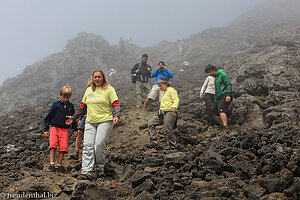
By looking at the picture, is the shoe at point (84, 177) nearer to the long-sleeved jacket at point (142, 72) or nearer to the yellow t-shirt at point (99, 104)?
the yellow t-shirt at point (99, 104)

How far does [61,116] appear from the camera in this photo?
6.91 metres

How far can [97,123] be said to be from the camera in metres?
6.29

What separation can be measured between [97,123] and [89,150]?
0.80 meters

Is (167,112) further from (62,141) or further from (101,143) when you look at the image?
(62,141)

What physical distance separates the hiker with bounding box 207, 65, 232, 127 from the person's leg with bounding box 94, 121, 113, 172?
5.55 meters

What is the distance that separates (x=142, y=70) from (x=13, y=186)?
978 centimetres

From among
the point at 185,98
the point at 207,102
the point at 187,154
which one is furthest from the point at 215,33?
the point at 187,154

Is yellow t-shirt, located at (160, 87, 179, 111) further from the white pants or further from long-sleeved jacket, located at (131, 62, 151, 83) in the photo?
long-sleeved jacket, located at (131, 62, 151, 83)

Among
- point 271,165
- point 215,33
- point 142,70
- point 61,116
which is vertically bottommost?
point 271,165

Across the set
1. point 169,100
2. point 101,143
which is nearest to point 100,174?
point 101,143

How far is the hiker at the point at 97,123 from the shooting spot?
5.89 m

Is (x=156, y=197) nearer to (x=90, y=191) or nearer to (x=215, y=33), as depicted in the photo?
(x=90, y=191)

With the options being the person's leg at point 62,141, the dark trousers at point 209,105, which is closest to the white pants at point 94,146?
the person's leg at point 62,141

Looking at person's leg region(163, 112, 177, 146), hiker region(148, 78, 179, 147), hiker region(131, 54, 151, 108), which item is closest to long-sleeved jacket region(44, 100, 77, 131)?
hiker region(148, 78, 179, 147)
